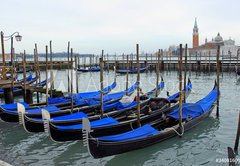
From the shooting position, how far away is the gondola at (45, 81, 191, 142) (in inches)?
255

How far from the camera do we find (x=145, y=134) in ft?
21.1

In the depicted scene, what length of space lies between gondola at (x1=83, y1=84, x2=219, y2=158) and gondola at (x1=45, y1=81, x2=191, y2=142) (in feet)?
1.97

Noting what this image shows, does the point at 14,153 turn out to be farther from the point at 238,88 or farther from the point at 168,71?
the point at 168,71

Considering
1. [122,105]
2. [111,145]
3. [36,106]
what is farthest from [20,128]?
[111,145]

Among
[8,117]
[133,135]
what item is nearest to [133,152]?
[133,135]

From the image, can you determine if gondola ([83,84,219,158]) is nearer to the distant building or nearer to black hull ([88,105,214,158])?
black hull ([88,105,214,158])

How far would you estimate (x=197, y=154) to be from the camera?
6562mm

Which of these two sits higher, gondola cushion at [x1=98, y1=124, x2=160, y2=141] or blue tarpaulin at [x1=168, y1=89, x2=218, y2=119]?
blue tarpaulin at [x1=168, y1=89, x2=218, y2=119]

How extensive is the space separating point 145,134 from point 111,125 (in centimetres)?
109

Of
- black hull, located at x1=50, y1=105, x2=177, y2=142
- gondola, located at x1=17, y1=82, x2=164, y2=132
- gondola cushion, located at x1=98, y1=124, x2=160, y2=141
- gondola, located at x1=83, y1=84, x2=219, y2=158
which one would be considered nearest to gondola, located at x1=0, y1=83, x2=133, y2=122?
gondola, located at x1=17, y1=82, x2=164, y2=132

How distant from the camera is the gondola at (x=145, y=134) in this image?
550 centimetres

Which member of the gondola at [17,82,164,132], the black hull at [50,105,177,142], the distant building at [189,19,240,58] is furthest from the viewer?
the distant building at [189,19,240,58]

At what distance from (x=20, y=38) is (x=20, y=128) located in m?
4.34

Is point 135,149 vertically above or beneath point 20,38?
beneath
